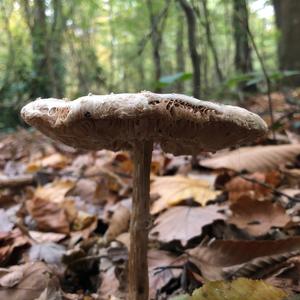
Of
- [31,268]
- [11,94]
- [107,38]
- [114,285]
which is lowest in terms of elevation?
[114,285]

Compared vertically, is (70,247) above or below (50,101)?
below

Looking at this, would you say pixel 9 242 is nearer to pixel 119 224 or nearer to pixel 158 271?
pixel 119 224

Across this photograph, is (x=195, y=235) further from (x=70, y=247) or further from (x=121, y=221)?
(x=70, y=247)

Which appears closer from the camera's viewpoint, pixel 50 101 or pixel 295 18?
pixel 50 101

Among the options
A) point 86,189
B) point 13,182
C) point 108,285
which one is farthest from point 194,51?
point 108,285

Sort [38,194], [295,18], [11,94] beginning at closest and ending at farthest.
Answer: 1. [38,194]
2. [295,18]
3. [11,94]

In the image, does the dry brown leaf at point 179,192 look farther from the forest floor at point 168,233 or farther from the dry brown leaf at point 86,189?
the dry brown leaf at point 86,189

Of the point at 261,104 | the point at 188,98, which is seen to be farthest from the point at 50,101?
the point at 261,104
